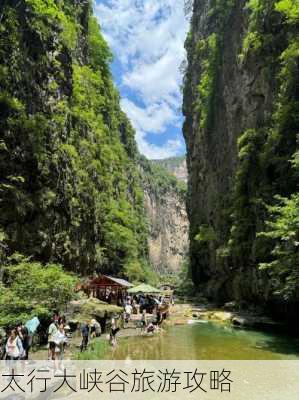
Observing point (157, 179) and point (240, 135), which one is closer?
point (240, 135)

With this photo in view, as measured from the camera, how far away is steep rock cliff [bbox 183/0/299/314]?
1081 inches

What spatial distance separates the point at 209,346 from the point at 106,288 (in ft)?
47.0

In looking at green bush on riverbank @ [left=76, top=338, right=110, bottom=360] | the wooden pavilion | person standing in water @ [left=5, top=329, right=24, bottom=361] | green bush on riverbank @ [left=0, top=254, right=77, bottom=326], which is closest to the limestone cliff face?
the wooden pavilion

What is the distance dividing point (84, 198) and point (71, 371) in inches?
824

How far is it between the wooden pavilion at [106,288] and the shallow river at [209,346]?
24.5 ft

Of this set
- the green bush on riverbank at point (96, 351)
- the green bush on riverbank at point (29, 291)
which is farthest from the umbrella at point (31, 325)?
the green bush on riverbank at point (96, 351)

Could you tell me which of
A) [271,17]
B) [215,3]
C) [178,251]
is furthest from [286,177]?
[178,251]

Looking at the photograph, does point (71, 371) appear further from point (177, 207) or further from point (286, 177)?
point (177, 207)

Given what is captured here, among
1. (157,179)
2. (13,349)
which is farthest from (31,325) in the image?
(157,179)

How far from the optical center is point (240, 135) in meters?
41.3

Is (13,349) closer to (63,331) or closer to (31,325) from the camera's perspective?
(63,331)

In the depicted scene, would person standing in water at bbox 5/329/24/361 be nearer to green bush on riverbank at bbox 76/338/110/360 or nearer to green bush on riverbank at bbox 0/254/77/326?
green bush on riverbank at bbox 0/254/77/326

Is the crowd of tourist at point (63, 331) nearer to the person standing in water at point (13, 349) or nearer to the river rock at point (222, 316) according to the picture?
the person standing in water at point (13, 349)

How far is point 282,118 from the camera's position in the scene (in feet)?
87.6
